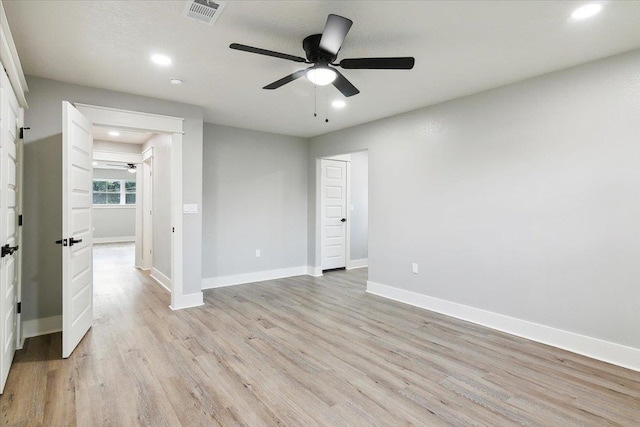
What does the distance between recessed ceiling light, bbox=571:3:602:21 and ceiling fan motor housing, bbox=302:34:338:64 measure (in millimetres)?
1600

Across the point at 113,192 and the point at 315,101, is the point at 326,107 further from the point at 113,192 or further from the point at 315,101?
the point at 113,192

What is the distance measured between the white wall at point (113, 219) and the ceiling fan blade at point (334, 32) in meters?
11.4

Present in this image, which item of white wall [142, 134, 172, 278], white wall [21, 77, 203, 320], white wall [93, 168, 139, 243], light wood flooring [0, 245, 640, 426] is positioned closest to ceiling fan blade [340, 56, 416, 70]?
light wood flooring [0, 245, 640, 426]

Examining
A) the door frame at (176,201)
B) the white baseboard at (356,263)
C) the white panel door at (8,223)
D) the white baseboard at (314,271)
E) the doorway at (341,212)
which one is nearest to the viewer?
the white panel door at (8,223)

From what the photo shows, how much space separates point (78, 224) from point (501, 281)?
4.25m

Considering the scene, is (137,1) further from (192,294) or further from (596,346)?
(596,346)

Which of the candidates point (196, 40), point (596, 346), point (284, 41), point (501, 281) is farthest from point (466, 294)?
point (196, 40)

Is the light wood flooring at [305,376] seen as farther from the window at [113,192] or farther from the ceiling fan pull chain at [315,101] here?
the window at [113,192]

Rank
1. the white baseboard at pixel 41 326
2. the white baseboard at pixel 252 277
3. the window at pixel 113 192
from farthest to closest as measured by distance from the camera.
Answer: the window at pixel 113 192
the white baseboard at pixel 252 277
the white baseboard at pixel 41 326

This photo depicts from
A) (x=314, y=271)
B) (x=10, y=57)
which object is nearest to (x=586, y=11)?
(x=10, y=57)

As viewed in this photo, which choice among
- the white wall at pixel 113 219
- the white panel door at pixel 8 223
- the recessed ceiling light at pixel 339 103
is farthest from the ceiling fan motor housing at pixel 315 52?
the white wall at pixel 113 219

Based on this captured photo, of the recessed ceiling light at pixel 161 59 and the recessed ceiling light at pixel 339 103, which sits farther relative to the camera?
the recessed ceiling light at pixel 339 103

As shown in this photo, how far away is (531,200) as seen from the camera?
10.6ft

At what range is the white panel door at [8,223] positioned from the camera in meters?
2.23
